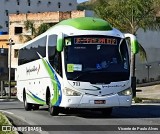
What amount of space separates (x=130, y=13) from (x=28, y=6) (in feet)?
261

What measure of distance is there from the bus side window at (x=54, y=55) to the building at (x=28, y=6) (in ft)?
307

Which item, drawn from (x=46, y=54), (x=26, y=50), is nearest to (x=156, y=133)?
(x=46, y=54)

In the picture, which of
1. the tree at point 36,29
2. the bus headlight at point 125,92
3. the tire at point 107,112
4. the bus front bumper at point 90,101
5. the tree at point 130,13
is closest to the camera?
the bus front bumper at point 90,101

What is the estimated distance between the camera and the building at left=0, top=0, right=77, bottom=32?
113 meters

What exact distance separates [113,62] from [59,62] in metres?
1.97

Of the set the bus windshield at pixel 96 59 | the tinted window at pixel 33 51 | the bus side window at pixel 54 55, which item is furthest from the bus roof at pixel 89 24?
the tinted window at pixel 33 51

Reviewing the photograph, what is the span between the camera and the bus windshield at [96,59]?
58.0ft

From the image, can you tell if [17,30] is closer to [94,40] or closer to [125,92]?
[94,40]

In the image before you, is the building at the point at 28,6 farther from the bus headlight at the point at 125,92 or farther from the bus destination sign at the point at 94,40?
the bus headlight at the point at 125,92

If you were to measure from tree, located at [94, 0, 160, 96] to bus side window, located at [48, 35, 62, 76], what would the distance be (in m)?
18.3

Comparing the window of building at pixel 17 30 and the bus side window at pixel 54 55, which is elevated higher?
the window of building at pixel 17 30

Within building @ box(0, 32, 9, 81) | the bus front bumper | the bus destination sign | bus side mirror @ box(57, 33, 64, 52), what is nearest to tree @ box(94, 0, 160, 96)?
the bus destination sign

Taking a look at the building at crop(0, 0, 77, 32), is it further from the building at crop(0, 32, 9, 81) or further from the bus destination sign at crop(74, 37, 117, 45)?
the bus destination sign at crop(74, 37, 117, 45)

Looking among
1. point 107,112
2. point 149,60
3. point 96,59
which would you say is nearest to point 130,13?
point 107,112
